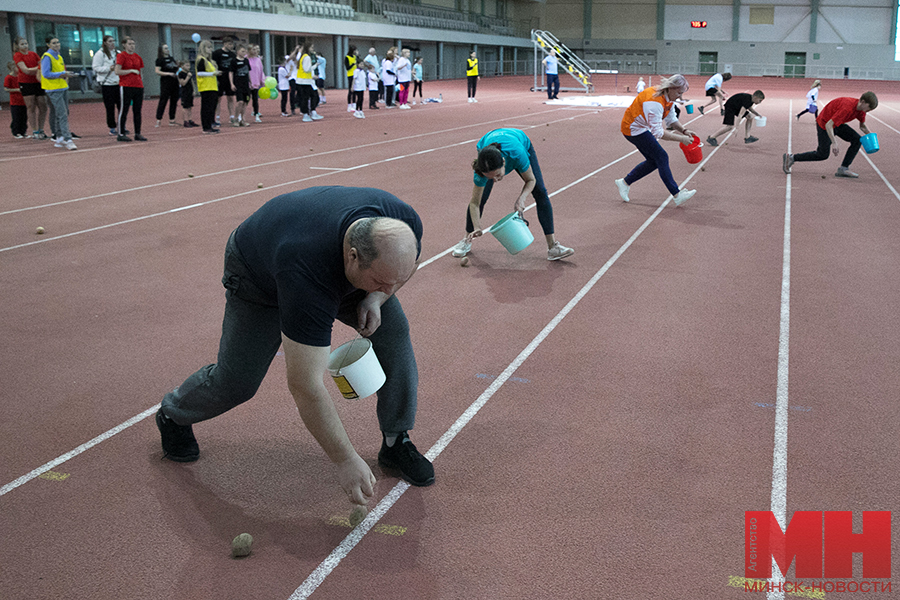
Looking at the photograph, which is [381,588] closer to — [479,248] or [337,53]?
[479,248]

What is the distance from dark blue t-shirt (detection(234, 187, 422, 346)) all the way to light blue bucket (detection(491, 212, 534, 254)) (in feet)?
12.0

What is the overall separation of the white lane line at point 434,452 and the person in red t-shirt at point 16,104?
13.4 meters

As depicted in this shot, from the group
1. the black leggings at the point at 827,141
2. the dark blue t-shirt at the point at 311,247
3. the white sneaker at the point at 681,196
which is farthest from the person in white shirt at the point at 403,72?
the dark blue t-shirt at the point at 311,247

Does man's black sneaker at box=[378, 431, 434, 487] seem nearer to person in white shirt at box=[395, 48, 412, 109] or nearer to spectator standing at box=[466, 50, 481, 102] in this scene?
person in white shirt at box=[395, 48, 412, 109]

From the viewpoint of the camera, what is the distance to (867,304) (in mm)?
6285

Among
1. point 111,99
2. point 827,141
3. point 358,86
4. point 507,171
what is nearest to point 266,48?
point 358,86

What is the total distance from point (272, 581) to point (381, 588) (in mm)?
425

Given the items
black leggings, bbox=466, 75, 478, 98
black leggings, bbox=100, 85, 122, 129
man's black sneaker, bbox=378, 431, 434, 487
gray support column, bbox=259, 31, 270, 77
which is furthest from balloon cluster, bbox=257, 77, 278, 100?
man's black sneaker, bbox=378, 431, 434, 487

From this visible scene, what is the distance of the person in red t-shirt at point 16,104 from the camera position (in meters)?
15.2

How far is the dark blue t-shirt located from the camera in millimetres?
2523

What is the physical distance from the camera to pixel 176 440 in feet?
12.3

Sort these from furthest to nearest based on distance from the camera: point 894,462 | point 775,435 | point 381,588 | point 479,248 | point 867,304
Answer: point 479,248 → point 867,304 → point 775,435 → point 894,462 → point 381,588

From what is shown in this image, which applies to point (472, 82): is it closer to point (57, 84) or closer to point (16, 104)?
A: point (16, 104)

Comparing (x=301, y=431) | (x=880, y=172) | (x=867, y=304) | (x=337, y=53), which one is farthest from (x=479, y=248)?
(x=337, y=53)
